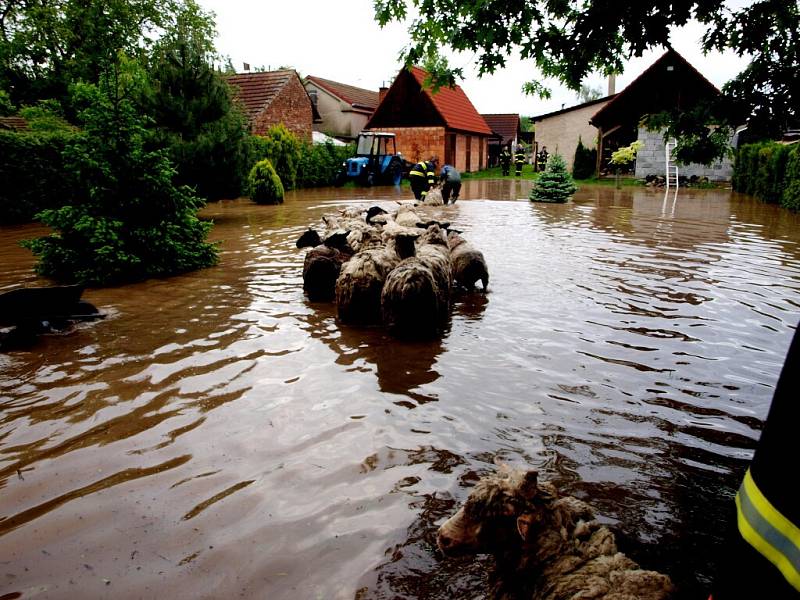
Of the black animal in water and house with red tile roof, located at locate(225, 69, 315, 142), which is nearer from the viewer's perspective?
the black animal in water

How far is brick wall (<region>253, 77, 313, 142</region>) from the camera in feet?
106

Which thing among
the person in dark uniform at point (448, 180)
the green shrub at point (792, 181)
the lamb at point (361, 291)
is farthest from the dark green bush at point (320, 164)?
the lamb at point (361, 291)

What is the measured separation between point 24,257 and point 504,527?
11423mm

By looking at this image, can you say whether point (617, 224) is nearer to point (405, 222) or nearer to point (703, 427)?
point (405, 222)

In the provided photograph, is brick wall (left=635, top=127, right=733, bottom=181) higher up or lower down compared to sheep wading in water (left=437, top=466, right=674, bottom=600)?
higher up

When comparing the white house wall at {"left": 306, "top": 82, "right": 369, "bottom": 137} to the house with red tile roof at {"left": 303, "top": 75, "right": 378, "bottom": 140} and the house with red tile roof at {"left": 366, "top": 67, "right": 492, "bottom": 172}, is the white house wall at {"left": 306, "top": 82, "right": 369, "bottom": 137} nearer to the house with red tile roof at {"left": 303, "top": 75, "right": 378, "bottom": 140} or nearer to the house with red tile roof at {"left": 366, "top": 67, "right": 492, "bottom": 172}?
the house with red tile roof at {"left": 303, "top": 75, "right": 378, "bottom": 140}

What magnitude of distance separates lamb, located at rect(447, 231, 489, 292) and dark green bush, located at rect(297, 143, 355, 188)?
23.7 metres

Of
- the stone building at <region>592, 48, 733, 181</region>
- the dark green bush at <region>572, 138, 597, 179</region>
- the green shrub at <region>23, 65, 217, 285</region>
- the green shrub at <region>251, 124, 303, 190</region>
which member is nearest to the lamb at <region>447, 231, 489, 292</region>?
the green shrub at <region>23, 65, 217, 285</region>

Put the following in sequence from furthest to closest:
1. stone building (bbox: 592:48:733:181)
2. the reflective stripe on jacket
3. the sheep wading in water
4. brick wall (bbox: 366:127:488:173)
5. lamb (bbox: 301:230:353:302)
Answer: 1. brick wall (bbox: 366:127:488:173)
2. stone building (bbox: 592:48:733:181)
3. the reflective stripe on jacket
4. lamb (bbox: 301:230:353:302)
5. the sheep wading in water

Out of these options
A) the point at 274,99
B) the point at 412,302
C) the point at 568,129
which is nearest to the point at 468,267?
the point at 412,302

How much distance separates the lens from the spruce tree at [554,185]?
21141 millimetres

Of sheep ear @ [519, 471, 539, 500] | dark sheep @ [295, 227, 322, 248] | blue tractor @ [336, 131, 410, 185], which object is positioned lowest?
sheep ear @ [519, 471, 539, 500]

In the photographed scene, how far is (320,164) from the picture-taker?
31.7 metres

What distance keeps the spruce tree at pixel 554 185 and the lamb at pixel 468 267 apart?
14.5 m
